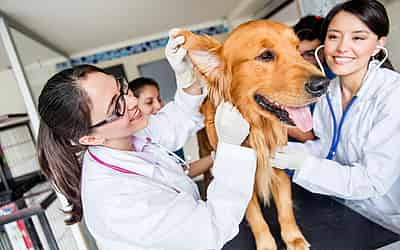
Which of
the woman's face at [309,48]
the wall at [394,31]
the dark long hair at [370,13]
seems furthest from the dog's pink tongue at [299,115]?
the wall at [394,31]

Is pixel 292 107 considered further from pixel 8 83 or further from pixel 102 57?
pixel 102 57

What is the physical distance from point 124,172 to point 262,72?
0.53 m

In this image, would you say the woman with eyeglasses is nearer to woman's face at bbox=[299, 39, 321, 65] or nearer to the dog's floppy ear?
the dog's floppy ear

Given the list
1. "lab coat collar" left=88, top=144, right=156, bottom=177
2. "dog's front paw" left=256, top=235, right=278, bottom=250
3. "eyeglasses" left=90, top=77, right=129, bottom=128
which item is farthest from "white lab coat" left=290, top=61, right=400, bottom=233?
"eyeglasses" left=90, top=77, right=129, bottom=128

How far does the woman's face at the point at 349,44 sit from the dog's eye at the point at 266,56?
21 centimetres

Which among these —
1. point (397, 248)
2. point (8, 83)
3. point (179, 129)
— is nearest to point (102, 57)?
point (8, 83)

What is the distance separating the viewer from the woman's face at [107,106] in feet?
2.65

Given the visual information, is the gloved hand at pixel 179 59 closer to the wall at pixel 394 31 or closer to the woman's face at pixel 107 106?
the woman's face at pixel 107 106

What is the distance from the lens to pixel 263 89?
88 cm

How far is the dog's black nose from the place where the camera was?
792 mm

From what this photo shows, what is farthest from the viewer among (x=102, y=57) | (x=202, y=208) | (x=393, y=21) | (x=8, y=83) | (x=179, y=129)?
(x=102, y=57)

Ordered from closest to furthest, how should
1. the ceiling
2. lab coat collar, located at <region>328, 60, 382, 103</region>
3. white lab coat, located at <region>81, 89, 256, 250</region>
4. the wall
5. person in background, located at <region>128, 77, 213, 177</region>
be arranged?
1. white lab coat, located at <region>81, 89, 256, 250</region>
2. lab coat collar, located at <region>328, 60, 382, 103</region>
3. the wall
4. person in background, located at <region>128, 77, 213, 177</region>
5. the ceiling

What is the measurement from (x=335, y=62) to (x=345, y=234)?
57cm

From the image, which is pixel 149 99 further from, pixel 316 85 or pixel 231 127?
pixel 316 85
